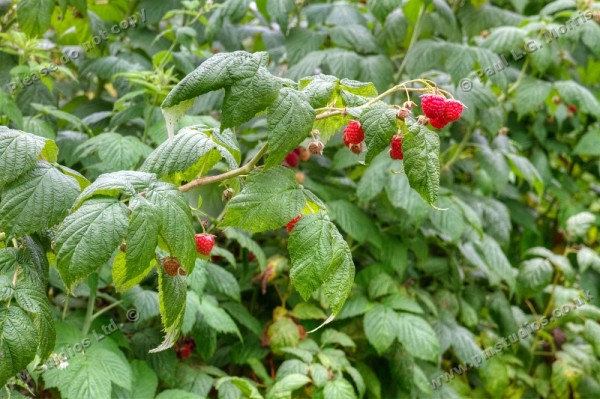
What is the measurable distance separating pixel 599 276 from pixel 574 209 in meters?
0.38

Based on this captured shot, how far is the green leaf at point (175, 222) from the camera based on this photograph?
87 centimetres

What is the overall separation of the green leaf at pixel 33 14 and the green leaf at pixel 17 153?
0.89 meters

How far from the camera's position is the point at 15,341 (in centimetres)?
90

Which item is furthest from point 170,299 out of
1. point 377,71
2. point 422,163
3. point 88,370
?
point 377,71

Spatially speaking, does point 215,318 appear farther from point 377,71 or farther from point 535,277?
point 535,277

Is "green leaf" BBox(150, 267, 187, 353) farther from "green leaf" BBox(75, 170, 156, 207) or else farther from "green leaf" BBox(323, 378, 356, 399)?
"green leaf" BBox(323, 378, 356, 399)

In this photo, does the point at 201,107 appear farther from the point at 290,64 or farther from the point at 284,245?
the point at 284,245

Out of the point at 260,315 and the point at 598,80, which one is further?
the point at 598,80

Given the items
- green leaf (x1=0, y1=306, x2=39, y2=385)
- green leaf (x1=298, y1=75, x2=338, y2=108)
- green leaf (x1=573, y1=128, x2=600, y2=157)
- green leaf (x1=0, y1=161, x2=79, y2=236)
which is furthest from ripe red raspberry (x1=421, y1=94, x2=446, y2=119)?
green leaf (x1=573, y1=128, x2=600, y2=157)

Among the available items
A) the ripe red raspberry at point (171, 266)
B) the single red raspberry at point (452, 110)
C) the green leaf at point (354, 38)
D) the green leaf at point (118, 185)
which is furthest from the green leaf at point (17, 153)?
the green leaf at point (354, 38)

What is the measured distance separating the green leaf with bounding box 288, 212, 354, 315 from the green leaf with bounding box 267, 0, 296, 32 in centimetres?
135

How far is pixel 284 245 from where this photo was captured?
2334 mm

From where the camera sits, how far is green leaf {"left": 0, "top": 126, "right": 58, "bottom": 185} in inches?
37.3

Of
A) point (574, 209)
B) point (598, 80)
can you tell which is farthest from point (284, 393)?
point (598, 80)
